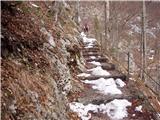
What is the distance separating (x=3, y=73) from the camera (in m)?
4.62

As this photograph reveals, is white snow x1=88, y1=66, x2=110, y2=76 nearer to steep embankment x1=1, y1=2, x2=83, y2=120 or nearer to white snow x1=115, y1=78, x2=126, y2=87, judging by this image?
white snow x1=115, y1=78, x2=126, y2=87

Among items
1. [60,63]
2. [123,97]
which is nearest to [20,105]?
[60,63]

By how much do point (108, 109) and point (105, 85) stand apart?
1.72 m

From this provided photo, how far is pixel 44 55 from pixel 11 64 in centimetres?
143

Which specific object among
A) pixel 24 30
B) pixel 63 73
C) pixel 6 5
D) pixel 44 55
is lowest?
pixel 63 73

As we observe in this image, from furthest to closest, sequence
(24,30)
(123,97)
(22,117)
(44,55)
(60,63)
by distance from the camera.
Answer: (123,97) → (60,63) → (44,55) → (24,30) → (22,117)

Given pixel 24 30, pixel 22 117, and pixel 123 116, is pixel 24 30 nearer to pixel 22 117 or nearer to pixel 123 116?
pixel 22 117

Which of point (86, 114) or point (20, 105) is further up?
point (20, 105)

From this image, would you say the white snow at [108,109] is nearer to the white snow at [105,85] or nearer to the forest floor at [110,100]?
the forest floor at [110,100]

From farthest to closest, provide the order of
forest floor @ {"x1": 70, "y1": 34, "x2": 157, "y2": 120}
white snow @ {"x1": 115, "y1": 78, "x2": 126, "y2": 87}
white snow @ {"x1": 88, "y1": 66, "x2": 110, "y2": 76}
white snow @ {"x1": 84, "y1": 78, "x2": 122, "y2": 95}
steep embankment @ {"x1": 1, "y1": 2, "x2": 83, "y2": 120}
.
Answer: white snow @ {"x1": 88, "y1": 66, "x2": 110, "y2": 76}
white snow @ {"x1": 115, "y1": 78, "x2": 126, "y2": 87}
white snow @ {"x1": 84, "y1": 78, "x2": 122, "y2": 95}
forest floor @ {"x1": 70, "y1": 34, "x2": 157, "y2": 120}
steep embankment @ {"x1": 1, "y1": 2, "x2": 83, "y2": 120}

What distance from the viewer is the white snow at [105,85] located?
9023 mm

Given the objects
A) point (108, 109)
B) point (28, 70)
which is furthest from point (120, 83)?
point (28, 70)

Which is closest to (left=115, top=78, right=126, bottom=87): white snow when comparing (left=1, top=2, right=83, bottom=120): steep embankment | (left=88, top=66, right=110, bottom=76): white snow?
(left=88, top=66, right=110, bottom=76): white snow

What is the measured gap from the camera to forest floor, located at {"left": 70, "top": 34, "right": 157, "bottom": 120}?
762cm
